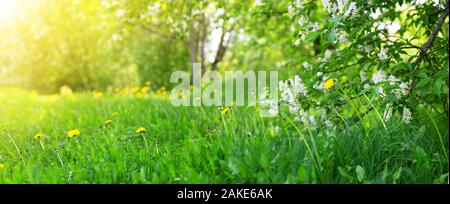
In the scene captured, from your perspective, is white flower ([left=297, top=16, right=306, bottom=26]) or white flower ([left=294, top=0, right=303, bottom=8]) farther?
white flower ([left=297, top=16, right=306, bottom=26])

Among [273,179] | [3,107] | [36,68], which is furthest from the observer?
[36,68]

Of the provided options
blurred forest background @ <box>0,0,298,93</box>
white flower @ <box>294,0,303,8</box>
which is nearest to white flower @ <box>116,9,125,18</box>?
blurred forest background @ <box>0,0,298,93</box>

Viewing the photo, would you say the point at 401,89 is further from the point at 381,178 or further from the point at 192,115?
the point at 192,115

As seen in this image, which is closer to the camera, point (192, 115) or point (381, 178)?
point (381, 178)

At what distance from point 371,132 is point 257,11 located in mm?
1700

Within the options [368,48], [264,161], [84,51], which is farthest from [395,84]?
[84,51]

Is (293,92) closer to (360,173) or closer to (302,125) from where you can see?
(302,125)

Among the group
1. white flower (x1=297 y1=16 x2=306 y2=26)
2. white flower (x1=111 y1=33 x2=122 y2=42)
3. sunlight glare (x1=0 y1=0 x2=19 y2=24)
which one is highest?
sunlight glare (x1=0 y1=0 x2=19 y2=24)

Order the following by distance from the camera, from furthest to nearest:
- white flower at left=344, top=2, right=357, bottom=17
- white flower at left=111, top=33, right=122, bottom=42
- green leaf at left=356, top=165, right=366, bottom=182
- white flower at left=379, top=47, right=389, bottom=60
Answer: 1. white flower at left=111, top=33, right=122, bottom=42
2. white flower at left=379, top=47, right=389, bottom=60
3. white flower at left=344, top=2, right=357, bottom=17
4. green leaf at left=356, top=165, right=366, bottom=182

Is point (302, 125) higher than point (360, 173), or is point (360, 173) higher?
point (302, 125)

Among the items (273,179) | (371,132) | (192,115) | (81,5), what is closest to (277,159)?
(273,179)

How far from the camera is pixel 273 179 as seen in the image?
97.7 inches

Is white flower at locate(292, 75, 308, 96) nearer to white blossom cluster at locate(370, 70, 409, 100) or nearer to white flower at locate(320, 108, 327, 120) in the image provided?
white flower at locate(320, 108, 327, 120)
